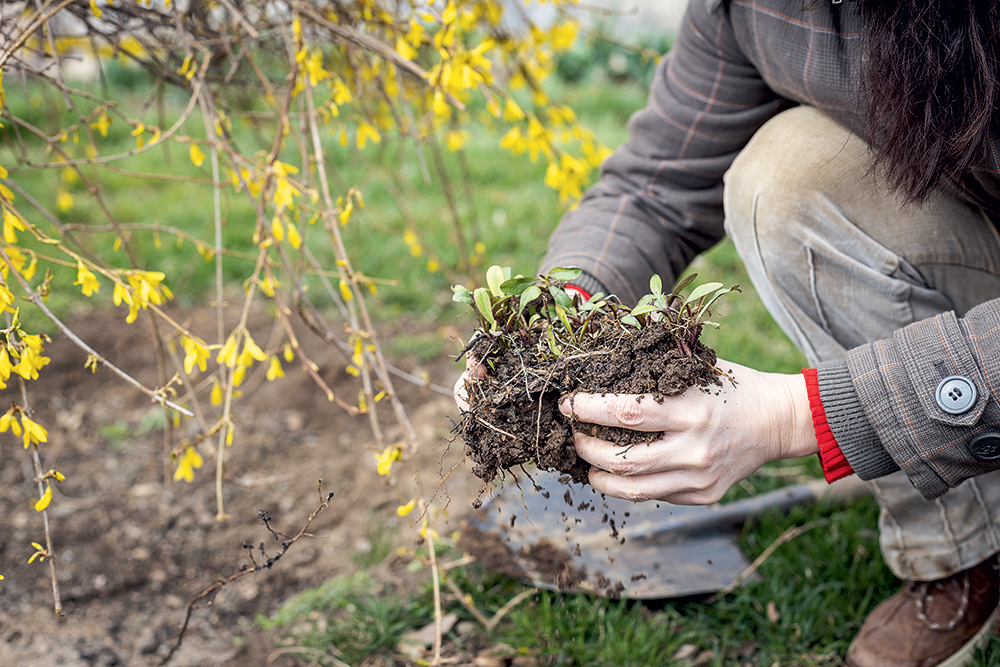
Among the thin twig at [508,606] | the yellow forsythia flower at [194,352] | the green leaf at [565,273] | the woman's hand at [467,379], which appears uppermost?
the green leaf at [565,273]

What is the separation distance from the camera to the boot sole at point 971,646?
1.45 m

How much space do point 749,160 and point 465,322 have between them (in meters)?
1.67

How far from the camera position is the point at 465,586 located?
5.63ft

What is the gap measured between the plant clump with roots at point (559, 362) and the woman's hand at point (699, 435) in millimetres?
22

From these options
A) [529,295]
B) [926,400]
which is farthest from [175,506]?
[926,400]

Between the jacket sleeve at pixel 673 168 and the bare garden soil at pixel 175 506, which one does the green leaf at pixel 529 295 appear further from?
the bare garden soil at pixel 175 506

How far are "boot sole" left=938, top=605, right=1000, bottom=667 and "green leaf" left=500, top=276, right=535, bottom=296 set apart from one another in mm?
1149

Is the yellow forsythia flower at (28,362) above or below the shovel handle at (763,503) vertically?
above

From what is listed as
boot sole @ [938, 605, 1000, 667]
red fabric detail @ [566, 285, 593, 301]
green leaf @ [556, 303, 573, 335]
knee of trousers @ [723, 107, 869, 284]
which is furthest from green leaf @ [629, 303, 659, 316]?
boot sole @ [938, 605, 1000, 667]

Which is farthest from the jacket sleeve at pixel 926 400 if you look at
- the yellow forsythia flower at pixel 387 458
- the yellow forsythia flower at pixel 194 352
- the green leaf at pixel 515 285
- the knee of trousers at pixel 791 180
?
the yellow forsythia flower at pixel 194 352

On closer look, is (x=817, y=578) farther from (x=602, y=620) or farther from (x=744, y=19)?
(x=744, y=19)

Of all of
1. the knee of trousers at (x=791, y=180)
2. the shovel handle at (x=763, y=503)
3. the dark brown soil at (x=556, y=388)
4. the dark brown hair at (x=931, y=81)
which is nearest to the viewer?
the dark brown hair at (x=931, y=81)

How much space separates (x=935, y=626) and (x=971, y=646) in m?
0.09

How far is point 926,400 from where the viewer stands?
3.36ft
